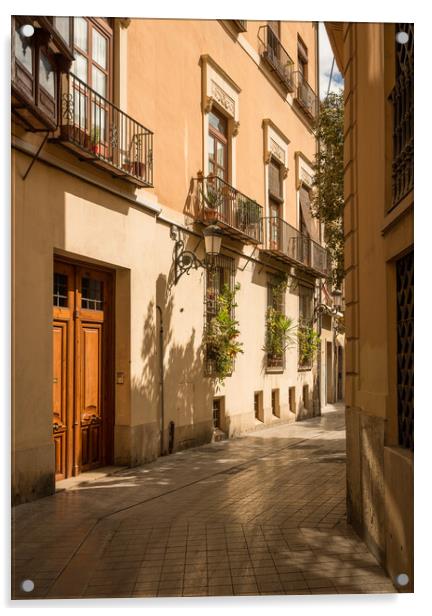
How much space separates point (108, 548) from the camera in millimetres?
5105

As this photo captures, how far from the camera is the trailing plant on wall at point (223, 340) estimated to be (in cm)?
852

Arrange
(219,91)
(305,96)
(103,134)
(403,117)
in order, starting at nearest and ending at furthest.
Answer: (403,117)
(103,134)
(305,96)
(219,91)

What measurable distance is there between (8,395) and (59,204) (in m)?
2.55

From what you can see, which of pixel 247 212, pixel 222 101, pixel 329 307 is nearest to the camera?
pixel 222 101

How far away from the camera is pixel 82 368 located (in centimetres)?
789

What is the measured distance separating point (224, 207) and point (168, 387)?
86.5 inches

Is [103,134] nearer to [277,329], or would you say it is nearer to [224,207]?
[224,207]

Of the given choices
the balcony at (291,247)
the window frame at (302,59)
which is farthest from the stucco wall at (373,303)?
the balcony at (291,247)

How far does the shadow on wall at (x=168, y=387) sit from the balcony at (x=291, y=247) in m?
1.57

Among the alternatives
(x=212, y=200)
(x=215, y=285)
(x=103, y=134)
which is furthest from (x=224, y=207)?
(x=103, y=134)

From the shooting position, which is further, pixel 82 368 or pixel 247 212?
pixel 247 212

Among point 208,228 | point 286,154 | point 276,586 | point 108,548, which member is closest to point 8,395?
point 108,548

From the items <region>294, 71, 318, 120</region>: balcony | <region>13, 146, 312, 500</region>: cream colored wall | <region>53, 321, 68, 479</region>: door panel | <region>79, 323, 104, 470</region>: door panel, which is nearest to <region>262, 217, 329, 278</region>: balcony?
<region>13, 146, 312, 500</region>: cream colored wall

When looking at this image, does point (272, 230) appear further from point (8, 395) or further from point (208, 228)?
point (8, 395)
